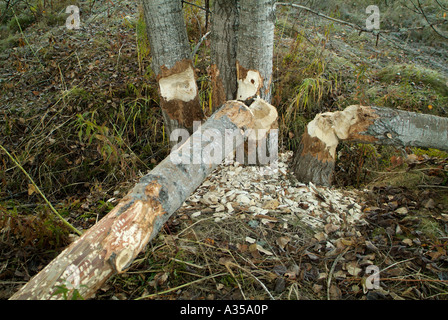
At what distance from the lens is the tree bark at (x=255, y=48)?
89.4 inches

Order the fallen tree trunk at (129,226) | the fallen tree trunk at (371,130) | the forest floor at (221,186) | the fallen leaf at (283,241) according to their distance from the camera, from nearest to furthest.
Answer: the fallen tree trunk at (129,226)
the forest floor at (221,186)
the fallen leaf at (283,241)
the fallen tree trunk at (371,130)

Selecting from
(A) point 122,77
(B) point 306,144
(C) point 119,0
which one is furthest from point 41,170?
(C) point 119,0

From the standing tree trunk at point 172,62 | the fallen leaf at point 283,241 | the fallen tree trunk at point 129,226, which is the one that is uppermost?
the standing tree trunk at point 172,62

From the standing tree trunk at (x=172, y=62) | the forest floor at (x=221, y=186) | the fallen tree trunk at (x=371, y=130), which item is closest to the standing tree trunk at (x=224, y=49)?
the standing tree trunk at (x=172, y=62)

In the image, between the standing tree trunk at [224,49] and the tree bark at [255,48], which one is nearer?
the tree bark at [255,48]

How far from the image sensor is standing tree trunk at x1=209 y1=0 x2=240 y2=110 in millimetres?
2428

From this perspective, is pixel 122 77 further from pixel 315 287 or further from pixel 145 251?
pixel 315 287

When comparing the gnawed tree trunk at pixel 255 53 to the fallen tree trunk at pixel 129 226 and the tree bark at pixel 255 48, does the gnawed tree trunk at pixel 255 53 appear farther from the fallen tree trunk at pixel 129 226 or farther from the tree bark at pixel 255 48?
the fallen tree trunk at pixel 129 226

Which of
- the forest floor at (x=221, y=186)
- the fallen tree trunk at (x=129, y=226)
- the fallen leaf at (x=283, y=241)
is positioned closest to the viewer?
the fallen tree trunk at (x=129, y=226)

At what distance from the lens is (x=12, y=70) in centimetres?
418

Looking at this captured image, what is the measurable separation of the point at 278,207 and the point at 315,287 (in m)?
0.72

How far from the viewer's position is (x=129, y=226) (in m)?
1.56

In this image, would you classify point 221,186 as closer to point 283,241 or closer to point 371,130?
point 283,241

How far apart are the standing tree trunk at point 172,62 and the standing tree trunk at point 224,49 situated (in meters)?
0.22
